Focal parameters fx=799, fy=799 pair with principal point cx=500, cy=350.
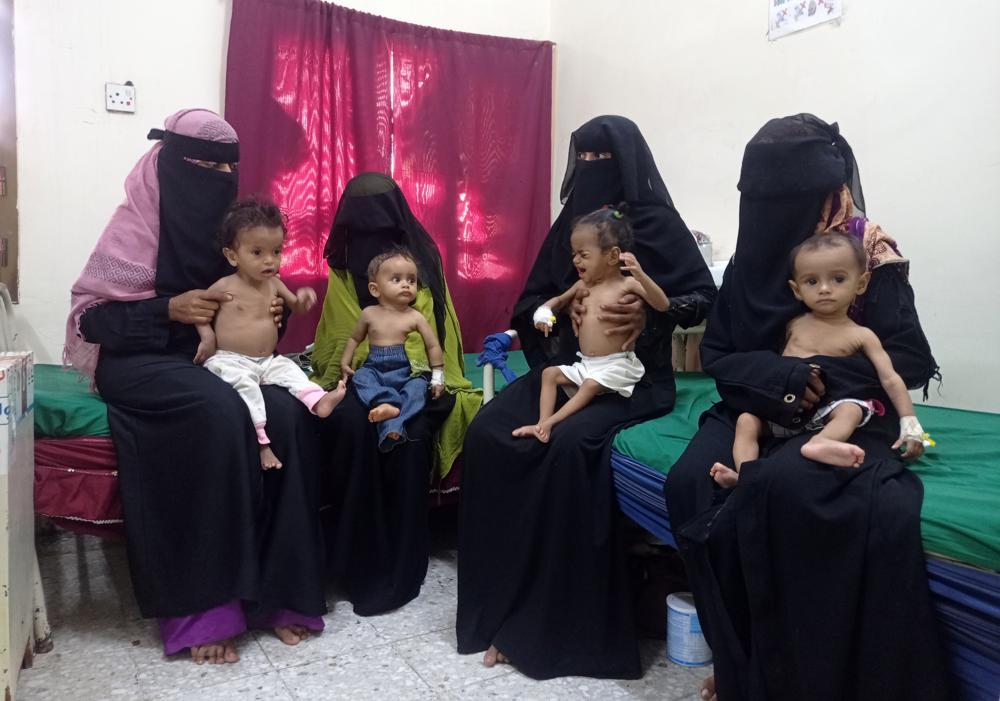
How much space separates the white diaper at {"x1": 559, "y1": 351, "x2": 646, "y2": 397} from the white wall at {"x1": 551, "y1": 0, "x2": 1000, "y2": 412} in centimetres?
111

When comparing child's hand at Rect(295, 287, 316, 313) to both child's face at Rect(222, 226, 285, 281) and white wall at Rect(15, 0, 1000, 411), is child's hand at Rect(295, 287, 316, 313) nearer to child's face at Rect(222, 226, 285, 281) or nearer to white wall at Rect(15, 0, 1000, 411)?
child's face at Rect(222, 226, 285, 281)

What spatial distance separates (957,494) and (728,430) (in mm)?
550

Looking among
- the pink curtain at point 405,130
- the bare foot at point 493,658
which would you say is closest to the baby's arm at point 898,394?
the bare foot at point 493,658

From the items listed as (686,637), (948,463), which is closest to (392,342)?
(686,637)

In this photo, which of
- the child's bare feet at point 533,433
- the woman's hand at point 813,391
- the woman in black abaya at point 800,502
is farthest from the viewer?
the child's bare feet at point 533,433

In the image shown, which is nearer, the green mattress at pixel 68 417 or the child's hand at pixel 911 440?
the child's hand at pixel 911 440

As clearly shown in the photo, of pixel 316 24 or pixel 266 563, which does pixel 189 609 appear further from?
pixel 316 24

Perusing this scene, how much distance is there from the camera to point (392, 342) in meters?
2.66

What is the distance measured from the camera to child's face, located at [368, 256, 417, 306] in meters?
2.63

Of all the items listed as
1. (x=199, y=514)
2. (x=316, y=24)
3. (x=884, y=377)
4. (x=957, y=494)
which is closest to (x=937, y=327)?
(x=884, y=377)

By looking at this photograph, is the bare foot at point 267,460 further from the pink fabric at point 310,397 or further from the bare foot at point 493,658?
the bare foot at point 493,658

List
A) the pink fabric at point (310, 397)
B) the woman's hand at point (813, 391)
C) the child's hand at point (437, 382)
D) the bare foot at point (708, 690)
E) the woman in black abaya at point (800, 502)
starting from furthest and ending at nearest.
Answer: the child's hand at point (437, 382), the pink fabric at point (310, 397), the bare foot at point (708, 690), the woman's hand at point (813, 391), the woman in black abaya at point (800, 502)

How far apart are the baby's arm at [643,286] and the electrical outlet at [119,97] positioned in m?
2.27

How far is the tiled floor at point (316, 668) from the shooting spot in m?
1.98
